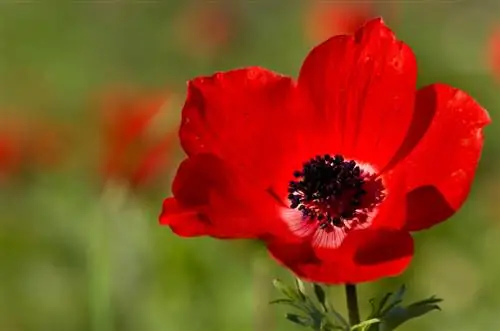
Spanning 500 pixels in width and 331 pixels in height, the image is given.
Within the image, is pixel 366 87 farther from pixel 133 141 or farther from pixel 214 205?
Answer: pixel 133 141

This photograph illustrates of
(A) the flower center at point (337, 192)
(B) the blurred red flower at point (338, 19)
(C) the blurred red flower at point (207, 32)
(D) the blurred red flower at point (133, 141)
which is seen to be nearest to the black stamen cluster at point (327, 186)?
(A) the flower center at point (337, 192)

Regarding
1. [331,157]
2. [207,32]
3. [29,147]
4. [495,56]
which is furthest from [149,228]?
[207,32]

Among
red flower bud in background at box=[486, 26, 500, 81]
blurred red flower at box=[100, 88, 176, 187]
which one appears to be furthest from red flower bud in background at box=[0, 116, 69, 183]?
red flower bud in background at box=[486, 26, 500, 81]

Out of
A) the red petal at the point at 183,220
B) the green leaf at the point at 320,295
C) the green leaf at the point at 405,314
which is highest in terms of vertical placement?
the red petal at the point at 183,220

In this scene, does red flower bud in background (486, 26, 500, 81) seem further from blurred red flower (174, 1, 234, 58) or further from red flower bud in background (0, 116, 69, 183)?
blurred red flower (174, 1, 234, 58)

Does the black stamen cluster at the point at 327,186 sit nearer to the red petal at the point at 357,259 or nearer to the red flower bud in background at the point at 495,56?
the red petal at the point at 357,259
